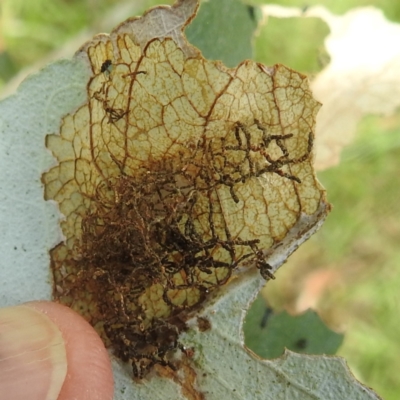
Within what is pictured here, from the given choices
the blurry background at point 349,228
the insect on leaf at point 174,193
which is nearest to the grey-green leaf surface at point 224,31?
the insect on leaf at point 174,193

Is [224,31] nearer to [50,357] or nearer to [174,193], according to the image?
[174,193]

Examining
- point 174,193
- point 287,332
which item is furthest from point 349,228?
point 174,193

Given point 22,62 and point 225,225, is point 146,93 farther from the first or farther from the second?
point 22,62

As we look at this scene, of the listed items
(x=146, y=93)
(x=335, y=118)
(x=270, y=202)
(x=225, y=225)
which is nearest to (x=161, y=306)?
(x=225, y=225)

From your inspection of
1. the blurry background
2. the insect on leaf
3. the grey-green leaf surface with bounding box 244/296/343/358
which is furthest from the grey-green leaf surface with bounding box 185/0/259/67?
the blurry background

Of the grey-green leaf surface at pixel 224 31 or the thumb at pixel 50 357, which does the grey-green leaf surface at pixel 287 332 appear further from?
the grey-green leaf surface at pixel 224 31

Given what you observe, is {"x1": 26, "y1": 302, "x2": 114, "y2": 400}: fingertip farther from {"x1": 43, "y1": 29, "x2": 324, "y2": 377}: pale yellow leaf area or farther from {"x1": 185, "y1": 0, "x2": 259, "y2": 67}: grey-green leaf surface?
{"x1": 185, "y1": 0, "x2": 259, "y2": 67}: grey-green leaf surface
